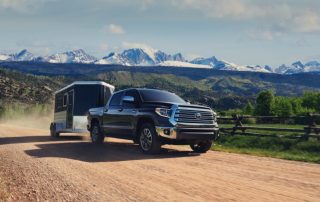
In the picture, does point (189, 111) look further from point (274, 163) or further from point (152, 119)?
point (274, 163)

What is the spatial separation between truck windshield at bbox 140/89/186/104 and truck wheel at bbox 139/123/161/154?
1143mm

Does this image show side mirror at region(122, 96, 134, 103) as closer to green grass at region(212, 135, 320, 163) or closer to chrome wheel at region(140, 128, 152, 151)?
chrome wheel at region(140, 128, 152, 151)

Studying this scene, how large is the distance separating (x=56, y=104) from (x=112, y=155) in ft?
43.6

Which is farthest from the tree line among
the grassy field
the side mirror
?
the side mirror

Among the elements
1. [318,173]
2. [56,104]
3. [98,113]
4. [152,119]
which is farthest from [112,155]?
[56,104]

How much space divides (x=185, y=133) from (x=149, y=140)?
4.05 ft

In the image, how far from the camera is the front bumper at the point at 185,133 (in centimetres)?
1252

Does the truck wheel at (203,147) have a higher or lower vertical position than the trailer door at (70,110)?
lower

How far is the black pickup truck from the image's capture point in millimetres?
12648

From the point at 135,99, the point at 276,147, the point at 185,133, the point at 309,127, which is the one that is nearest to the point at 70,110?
the point at 135,99

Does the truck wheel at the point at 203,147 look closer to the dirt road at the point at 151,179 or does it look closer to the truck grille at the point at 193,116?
the truck grille at the point at 193,116

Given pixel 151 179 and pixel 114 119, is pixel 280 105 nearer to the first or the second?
pixel 114 119

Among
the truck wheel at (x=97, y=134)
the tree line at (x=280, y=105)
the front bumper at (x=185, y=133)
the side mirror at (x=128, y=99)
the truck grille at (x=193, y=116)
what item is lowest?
the truck wheel at (x=97, y=134)

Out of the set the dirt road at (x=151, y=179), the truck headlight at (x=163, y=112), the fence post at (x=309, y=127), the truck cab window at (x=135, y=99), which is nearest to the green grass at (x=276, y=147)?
the fence post at (x=309, y=127)
